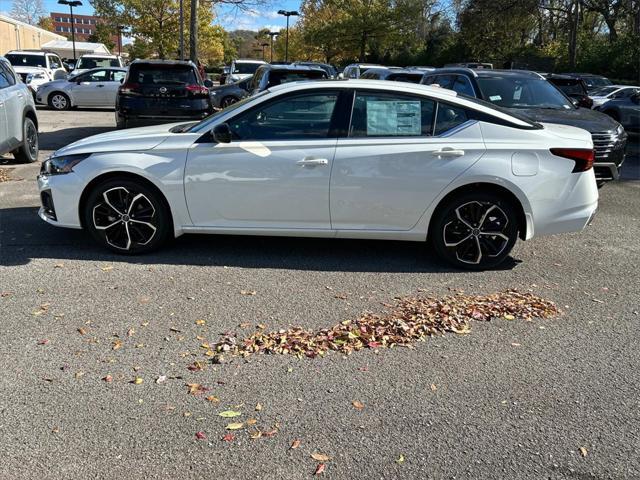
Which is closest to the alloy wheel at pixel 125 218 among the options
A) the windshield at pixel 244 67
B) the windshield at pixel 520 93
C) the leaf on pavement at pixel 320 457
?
the leaf on pavement at pixel 320 457

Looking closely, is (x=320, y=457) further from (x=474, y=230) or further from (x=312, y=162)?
(x=474, y=230)

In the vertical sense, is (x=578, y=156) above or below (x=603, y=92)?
below

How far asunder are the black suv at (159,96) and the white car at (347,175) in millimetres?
5904

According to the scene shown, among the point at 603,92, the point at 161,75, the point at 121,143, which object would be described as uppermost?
the point at 161,75

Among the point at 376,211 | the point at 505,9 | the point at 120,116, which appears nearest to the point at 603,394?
the point at 376,211

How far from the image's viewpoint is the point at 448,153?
5.23m

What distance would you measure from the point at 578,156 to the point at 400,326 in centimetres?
242

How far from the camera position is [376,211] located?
532 cm

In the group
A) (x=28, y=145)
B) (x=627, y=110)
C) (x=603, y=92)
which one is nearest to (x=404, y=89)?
(x=28, y=145)

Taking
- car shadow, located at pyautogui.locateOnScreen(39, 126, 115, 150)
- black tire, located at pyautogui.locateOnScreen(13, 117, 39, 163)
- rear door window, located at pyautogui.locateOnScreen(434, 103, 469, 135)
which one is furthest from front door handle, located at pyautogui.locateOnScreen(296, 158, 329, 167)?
car shadow, located at pyautogui.locateOnScreen(39, 126, 115, 150)

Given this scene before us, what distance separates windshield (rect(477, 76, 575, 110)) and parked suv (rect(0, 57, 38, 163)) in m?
7.04

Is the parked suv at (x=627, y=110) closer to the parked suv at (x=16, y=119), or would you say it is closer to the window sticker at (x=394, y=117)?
the window sticker at (x=394, y=117)

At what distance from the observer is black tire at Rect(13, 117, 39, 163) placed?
9881 millimetres

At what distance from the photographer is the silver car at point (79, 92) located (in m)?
20.8
